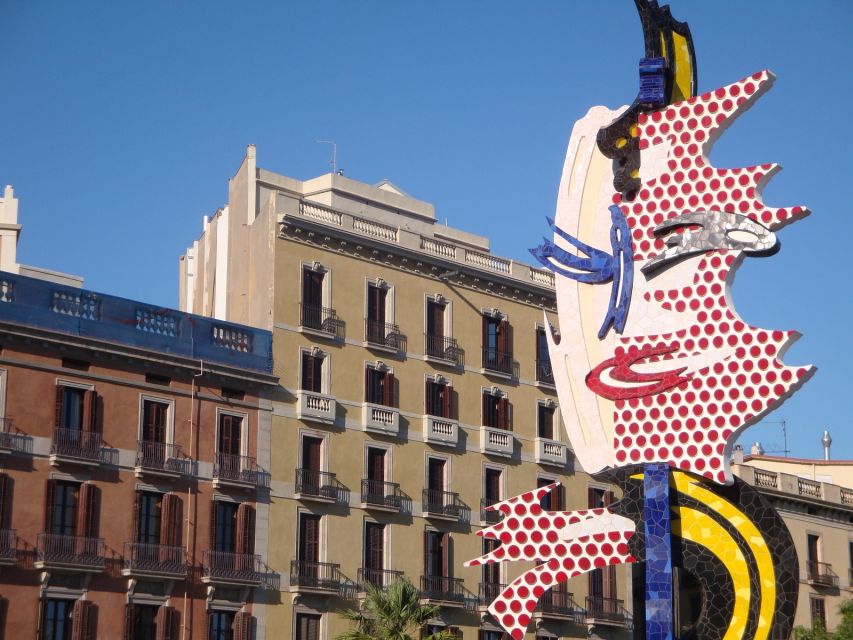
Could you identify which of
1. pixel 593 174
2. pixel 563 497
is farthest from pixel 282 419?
pixel 593 174

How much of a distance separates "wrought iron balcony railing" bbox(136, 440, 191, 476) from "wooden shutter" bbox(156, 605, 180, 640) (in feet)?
13.6

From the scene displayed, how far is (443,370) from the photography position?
59875 millimetres

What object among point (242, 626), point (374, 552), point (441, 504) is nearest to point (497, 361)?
→ point (441, 504)

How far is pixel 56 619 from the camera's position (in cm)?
4788

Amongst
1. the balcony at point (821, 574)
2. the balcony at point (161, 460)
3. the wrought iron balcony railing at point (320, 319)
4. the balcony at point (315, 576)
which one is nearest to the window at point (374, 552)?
the balcony at point (315, 576)

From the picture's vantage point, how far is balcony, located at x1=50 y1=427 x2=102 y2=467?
4866cm

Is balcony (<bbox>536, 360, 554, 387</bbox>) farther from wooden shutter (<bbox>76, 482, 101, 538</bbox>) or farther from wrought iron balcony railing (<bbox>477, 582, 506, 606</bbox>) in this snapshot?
wooden shutter (<bbox>76, 482, 101, 538</bbox>)

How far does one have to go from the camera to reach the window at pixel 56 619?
4766cm

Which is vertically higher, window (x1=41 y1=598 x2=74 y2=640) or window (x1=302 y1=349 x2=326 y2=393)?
window (x1=302 y1=349 x2=326 y2=393)

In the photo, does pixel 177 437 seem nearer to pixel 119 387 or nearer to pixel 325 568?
pixel 119 387

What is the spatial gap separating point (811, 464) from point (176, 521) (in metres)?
38.9

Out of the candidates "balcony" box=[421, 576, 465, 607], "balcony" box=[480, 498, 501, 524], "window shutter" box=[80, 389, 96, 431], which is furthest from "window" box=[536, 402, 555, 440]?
"window shutter" box=[80, 389, 96, 431]

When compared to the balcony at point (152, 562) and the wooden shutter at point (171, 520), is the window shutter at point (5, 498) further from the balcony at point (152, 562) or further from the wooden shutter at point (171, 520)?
the wooden shutter at point (171, 520)

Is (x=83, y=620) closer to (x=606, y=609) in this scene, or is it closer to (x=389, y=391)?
(x=389, y=391)
